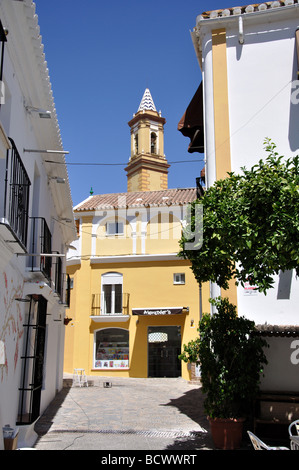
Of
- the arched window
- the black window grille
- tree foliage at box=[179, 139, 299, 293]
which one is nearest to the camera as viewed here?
tree foliage at box=[179, 139, 299, 293]

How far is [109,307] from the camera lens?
77.4ft

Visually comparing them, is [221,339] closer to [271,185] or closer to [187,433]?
[187,433]

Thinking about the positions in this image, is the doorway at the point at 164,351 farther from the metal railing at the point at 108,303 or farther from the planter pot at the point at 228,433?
the planter pot at the point at 228,433

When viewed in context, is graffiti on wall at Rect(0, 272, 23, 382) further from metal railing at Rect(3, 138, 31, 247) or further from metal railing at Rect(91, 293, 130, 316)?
metal railing at Rect(91, 293, 130, 316)

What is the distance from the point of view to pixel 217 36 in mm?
11445

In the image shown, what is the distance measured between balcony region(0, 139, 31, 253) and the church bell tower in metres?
32.6

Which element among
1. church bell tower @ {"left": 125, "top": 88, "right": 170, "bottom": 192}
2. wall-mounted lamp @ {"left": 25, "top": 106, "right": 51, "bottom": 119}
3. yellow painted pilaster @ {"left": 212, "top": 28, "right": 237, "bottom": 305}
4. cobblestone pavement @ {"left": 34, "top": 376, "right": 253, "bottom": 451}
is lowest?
cobblestone pavement @ {"left": 34, "top": 376, "right": 253, "bottom": 451}

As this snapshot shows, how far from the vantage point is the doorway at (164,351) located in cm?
2231

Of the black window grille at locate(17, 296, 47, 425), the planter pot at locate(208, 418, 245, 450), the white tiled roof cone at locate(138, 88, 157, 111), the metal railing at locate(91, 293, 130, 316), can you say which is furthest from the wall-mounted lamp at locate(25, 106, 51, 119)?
the white tiled roof cone at locate(138, 88, 157, 111)

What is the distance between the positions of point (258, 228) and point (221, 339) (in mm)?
3295

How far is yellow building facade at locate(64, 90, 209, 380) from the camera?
2250 centimetres

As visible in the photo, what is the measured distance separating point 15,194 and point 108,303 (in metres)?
17.5

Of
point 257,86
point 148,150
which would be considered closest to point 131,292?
point 257,86

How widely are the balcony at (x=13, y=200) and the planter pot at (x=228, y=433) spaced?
14.5 feet
